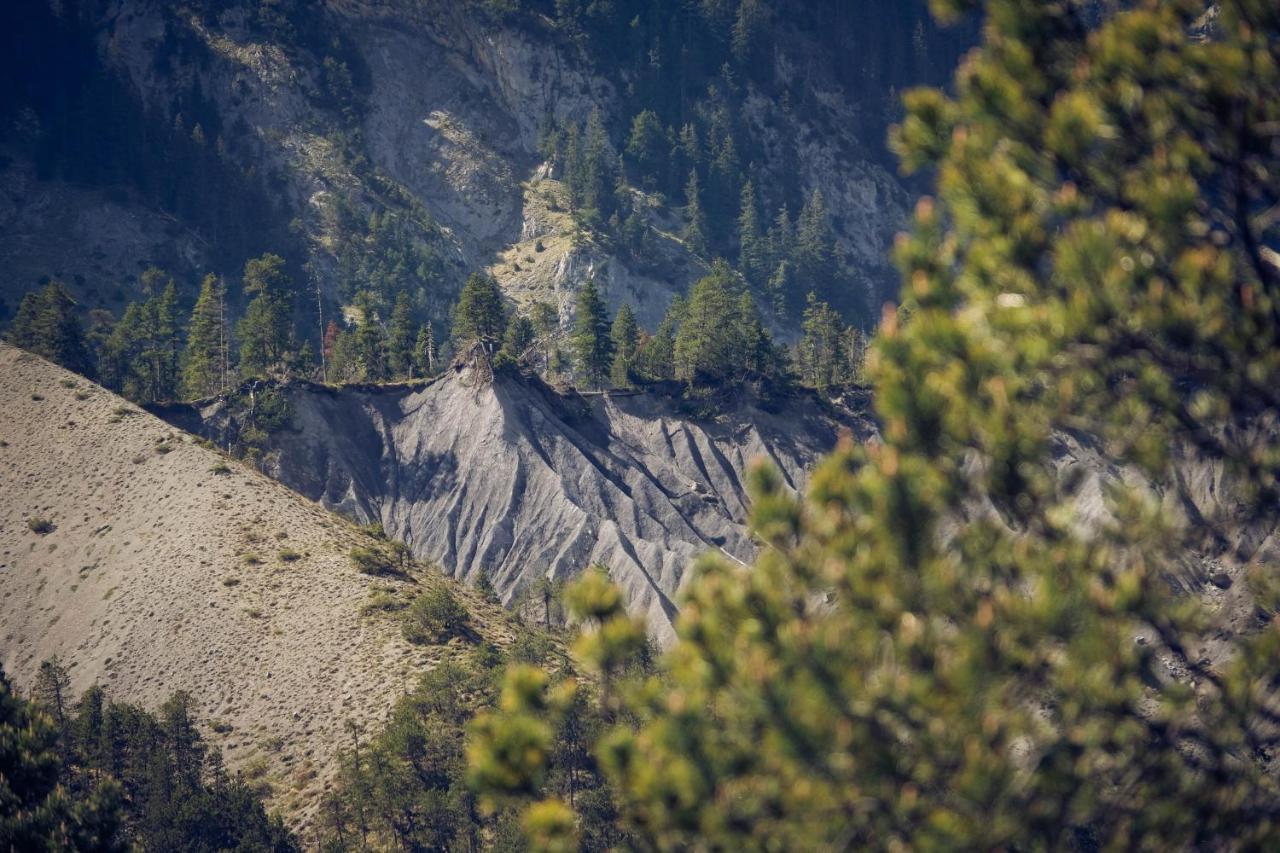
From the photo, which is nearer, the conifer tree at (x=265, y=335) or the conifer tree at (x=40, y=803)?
the conifer tree at (x=40, y=803)

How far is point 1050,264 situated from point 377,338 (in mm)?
111055

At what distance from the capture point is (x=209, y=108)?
19950 centimetres

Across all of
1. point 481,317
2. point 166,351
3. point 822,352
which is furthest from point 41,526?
point 822,352

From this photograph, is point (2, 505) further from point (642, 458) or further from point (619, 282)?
point (619, 282)

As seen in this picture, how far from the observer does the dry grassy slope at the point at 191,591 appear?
6178 centimetres

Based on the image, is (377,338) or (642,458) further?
(377,338)

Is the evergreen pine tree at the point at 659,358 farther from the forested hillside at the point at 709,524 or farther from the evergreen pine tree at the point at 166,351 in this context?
the evergreen pine tree at the point at 166,351

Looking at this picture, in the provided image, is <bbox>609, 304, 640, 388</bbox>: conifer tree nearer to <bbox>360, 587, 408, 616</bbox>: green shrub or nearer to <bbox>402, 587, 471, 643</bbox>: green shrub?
<bbox>360, 587, 408, 616</bbox>: green shrub

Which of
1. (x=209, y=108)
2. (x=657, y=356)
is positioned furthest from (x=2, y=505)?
(x=209, y=108)

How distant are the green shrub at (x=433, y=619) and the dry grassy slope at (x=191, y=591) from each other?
1.07m

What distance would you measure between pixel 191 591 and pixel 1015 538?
224 ft

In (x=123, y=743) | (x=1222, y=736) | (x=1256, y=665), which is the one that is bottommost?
(x=123, y=743)

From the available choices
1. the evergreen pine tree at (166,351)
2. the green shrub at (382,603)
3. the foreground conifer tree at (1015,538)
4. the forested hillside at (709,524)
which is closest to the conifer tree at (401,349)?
the forested hillside at (709,524)

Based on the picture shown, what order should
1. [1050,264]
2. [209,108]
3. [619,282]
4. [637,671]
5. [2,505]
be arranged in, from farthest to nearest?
[209,108]
[619,282]
[2,505]
[637,671]
[1050,264]
